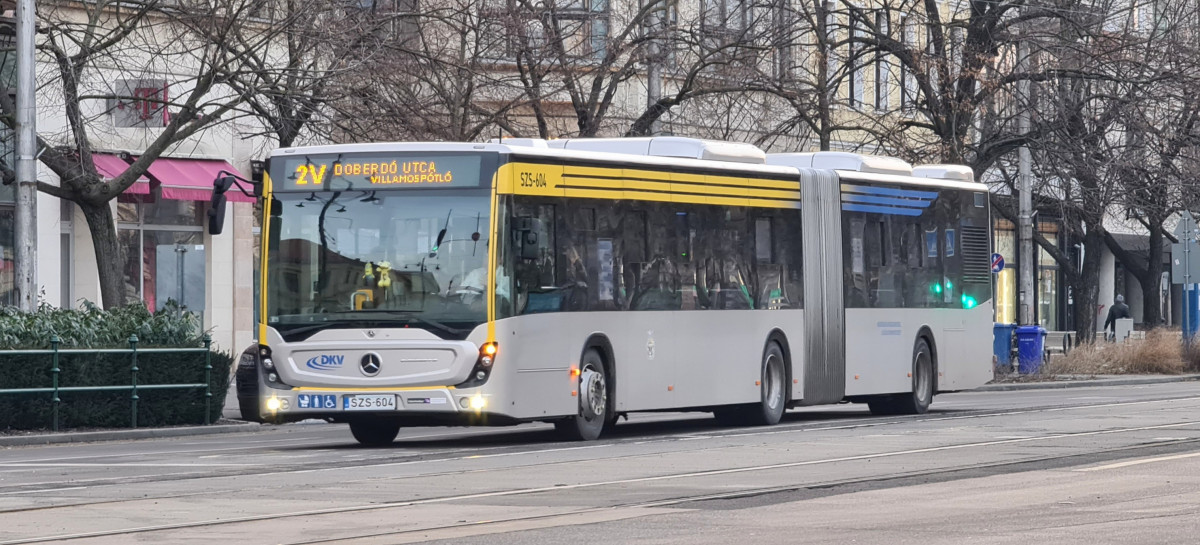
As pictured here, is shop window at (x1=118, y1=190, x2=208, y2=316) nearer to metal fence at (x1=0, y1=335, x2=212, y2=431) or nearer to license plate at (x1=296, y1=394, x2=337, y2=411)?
metal fence at (x1=0, y1=335, x2=212, y2=431)

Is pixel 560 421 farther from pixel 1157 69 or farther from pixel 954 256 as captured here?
pixel 1157 69

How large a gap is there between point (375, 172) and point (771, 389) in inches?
235

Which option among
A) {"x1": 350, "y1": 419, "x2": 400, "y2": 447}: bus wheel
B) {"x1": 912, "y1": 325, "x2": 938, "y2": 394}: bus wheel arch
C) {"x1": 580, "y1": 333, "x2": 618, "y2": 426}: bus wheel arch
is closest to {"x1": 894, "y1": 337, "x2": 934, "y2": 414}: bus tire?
→ {"x1": 912, "y1": 325, "x2": 938, "y2": 394}: bus wheel arch

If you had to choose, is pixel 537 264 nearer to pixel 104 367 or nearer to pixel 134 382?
pixel 134 382

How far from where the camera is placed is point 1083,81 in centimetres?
3484

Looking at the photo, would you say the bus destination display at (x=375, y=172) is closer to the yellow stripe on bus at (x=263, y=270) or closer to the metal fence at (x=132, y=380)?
the yellow stripe on bus at (x=263, y=270)

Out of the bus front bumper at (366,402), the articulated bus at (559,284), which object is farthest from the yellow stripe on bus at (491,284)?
the bus front bumper at (366,402)

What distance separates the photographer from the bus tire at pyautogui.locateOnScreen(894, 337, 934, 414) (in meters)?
24.4

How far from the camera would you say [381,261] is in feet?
58.3

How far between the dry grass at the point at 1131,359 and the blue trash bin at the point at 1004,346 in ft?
3.67

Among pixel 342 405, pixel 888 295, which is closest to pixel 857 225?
pixel 888 295

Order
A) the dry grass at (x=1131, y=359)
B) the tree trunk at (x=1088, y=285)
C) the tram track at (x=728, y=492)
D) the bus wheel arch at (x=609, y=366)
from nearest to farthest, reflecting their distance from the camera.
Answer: the tram track at (x=728, y=492) → the bus wheel arch at (x=609, y=366) → the dry grass at (x=1131, y=359) → the tree trunk at (x=1088, y=285)

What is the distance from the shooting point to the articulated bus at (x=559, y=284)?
698 inches

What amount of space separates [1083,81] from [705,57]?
832 centimetres
